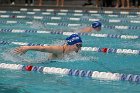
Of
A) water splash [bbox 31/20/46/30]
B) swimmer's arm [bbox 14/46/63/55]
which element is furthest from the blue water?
water splash [bbox 31/20/46/30]

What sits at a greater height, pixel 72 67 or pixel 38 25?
pixel 72 67

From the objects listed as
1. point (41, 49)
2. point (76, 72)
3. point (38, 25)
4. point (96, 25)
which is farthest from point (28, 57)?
point (38, 25)

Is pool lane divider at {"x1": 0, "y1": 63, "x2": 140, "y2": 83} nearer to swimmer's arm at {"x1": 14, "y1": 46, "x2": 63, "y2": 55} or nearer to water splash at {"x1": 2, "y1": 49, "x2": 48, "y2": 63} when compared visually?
swimmer's arm at {"x1": 14, "y1": 46, "x2": 63, "y2": 55}

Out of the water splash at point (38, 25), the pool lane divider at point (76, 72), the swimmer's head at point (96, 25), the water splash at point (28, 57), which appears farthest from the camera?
the water splash at point (38, 25)

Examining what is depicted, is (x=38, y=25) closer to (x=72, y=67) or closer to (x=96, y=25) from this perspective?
(x=96, y=25)

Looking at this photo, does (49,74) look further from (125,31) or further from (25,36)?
(125,31)

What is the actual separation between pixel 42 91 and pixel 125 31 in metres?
6.14

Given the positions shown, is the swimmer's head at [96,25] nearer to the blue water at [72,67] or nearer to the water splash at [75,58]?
A: the blue water at [72,67]

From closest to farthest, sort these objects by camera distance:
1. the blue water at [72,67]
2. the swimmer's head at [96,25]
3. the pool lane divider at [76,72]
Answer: the blue water at [72,67] < the pool lane divider at [76,72] < the swimmer's head at [96,25]

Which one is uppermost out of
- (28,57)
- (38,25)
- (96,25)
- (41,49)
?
(41,49)

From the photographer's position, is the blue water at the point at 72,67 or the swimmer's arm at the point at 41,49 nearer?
the blue water at the point at 72,67

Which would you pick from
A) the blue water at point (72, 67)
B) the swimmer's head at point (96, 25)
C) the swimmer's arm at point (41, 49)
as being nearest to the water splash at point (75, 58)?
the blue water at point (72, 67)

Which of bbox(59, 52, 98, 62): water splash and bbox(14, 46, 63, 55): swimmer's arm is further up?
bbox(14, 46, 63, 55): swimmer's arm

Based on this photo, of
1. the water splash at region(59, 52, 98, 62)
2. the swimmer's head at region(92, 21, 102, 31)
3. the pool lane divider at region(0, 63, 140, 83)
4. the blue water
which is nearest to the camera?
the blue water
